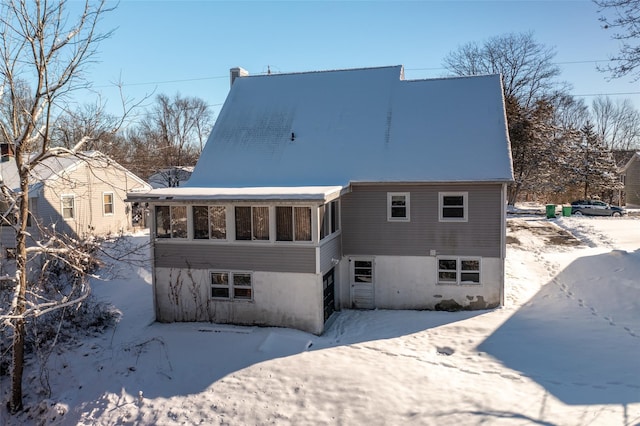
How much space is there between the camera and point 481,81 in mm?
18500

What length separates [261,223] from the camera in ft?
47.2

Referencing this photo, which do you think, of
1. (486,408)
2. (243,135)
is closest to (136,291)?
(243,135)

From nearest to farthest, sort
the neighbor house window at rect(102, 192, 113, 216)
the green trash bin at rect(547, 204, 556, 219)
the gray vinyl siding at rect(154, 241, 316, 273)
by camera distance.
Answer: the gray vinyl siding at rect(154, 241, 316, 273)
the neighbor house window at rect(102, 192, 113, 216)
the green trash bin at rect(547, 204, 556, 219)

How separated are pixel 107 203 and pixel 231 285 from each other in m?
14.8

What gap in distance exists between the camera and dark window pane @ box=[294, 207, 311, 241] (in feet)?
45.5

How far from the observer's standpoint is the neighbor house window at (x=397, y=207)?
1611 centimetres

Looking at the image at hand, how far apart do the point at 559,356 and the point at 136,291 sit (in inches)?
558

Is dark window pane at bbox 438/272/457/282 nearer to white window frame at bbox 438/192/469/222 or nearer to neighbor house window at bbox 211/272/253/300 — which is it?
white window frame at bbox 438/192/469/222

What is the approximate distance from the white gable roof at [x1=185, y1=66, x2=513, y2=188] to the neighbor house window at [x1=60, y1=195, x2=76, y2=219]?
920 centimetres

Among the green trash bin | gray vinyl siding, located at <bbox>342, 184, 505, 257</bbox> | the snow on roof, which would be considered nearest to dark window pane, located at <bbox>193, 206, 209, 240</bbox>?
the snow on roof

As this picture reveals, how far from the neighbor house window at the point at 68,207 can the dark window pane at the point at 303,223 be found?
14.9m

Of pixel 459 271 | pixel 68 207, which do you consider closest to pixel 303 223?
pixel 459 271

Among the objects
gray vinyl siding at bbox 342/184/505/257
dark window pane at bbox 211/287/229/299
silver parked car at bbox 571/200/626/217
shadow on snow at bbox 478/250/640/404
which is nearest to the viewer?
shadow on snow at bbox 478/250/640/404

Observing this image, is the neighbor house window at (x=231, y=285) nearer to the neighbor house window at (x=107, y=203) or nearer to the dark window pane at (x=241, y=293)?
the dark window pane at (x=241, y=293)
